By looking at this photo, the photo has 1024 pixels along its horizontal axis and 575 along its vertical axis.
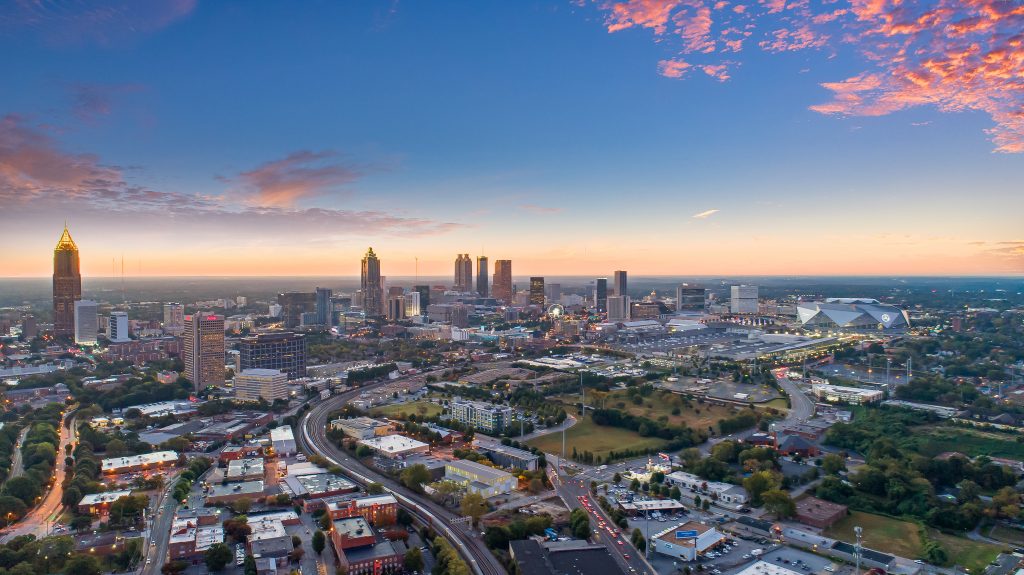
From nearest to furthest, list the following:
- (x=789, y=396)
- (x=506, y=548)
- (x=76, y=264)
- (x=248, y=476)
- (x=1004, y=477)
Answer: (x=506, y=548)
(x=1004, y=477)
(x=248, y=476)
(x=789, y=396)
(x=76, y=264)

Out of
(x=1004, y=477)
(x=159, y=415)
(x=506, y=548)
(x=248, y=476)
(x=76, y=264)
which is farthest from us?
(x=76, y=264)

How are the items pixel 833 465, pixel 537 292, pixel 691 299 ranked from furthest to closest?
1. pixel 537 292
2. pixel 691 299
3. pixel 833 465

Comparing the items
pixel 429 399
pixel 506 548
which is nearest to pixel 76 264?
pixel 429 399

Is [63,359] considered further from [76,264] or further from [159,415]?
[159,415]

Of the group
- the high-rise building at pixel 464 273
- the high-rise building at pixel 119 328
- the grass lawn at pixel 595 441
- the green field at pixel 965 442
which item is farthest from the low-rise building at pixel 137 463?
the high-rise building at pixel 464 273

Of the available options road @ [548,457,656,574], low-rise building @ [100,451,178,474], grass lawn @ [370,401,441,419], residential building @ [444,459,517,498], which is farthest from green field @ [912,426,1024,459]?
low-rise building @ [100,451,178,474]

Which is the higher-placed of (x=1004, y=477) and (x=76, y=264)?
(x=76, y=264)

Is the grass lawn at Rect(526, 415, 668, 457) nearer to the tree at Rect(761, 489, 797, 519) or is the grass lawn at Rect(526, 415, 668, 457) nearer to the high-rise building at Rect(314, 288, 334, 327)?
the tree at Rect(761, 489, 797, 519)

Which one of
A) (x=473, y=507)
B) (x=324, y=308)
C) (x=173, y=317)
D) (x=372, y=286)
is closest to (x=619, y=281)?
(x=372, y=286)

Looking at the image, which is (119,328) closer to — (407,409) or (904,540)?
(407,409)
